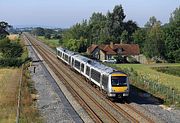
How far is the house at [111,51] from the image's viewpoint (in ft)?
302

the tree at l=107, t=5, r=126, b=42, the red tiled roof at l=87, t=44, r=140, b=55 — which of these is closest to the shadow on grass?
the red tiled roof at l=87, t=44, r=140, b=55

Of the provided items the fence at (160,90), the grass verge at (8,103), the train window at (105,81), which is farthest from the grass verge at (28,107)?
the fence at (160,90)

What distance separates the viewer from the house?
9212cm

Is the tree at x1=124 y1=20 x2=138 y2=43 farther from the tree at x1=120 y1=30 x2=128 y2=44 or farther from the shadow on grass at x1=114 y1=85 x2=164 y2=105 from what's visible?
the shadow on grass at x1=114 y1=85 x2=164 y2=105

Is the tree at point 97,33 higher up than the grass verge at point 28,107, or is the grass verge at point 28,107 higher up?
the tree at point 97,33

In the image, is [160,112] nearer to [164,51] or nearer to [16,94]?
[16,94]

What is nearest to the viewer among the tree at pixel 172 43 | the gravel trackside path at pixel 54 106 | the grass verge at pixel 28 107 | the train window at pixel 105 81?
the grass verge at pixel 28 107

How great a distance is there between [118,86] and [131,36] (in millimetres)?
85471

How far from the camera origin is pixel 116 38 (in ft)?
370

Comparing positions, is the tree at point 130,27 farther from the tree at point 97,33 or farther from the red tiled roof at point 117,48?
the red tiled roof at point 117,48

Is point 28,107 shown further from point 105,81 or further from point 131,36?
point 131,36

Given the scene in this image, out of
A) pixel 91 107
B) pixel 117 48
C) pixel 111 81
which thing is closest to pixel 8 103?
pixel 91 107

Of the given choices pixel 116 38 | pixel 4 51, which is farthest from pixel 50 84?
pixel 116 38

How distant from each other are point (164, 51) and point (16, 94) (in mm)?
60051
